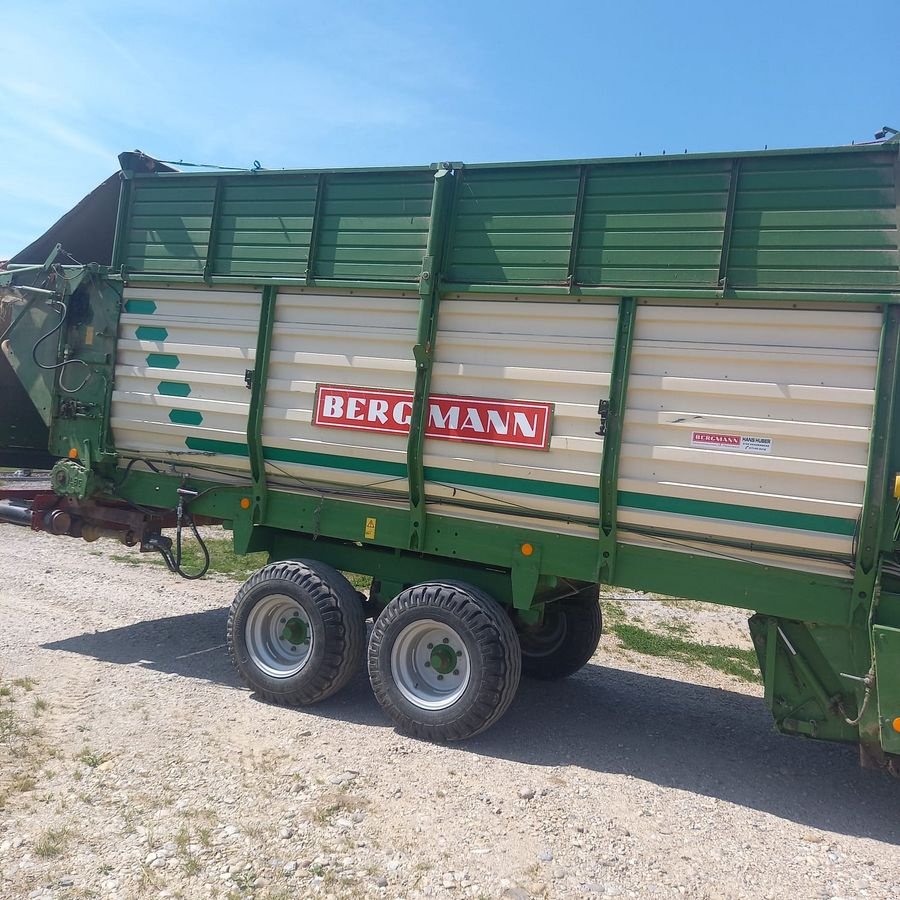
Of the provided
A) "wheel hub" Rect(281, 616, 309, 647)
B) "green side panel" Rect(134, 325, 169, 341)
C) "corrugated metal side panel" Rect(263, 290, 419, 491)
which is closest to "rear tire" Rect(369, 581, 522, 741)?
"wheel hub" Rect(281, 616, 309, 647)

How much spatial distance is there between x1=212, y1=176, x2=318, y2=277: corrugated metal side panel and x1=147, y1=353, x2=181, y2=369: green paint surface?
74 centimetres

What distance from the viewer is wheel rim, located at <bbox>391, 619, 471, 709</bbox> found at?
5.41 metres

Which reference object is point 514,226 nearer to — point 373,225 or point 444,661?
point 373,225

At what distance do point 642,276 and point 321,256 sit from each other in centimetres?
228

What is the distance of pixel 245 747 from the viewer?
500 centimetres

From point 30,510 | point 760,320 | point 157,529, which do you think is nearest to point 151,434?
point 157,529

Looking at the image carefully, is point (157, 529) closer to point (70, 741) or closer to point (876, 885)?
point (70, 741)

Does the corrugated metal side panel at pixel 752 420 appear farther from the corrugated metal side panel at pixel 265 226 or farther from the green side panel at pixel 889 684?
the corrugated metal side panel at pixel 265 226

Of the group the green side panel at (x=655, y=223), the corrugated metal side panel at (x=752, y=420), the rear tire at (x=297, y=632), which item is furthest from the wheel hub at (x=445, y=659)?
the green side panel at (x=655, y=223)

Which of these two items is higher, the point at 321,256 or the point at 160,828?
the point at 321,256

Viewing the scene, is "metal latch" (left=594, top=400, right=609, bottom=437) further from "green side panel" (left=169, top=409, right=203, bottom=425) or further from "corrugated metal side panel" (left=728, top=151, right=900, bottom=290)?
"green side panel" (left=169, top=409, right=203, bottom=425)

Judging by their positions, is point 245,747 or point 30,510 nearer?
point 245,747

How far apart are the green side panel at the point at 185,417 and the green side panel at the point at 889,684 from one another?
470 cm

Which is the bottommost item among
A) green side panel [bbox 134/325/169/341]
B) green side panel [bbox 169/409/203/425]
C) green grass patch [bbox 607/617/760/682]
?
green grass patch [bbox 607/617/760/682]
